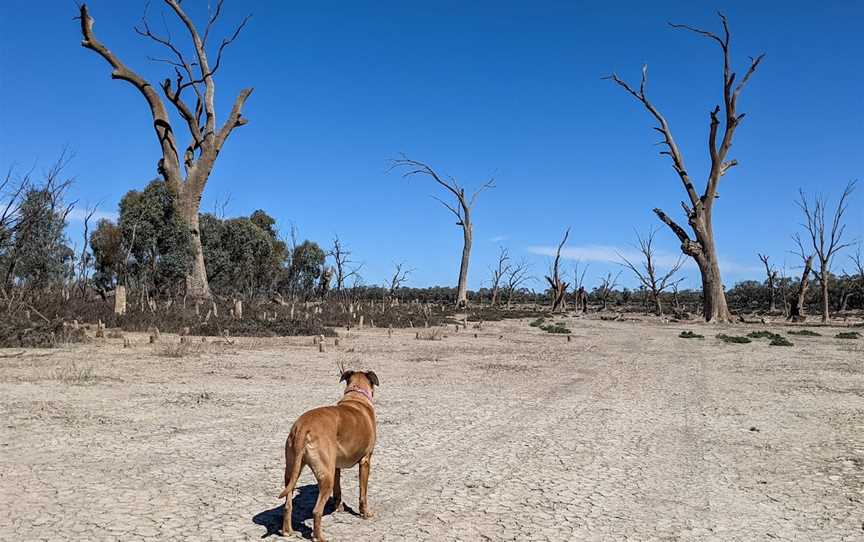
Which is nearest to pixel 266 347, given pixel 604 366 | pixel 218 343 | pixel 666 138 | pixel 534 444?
pixel 218 343

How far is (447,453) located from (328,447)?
9.72 feet

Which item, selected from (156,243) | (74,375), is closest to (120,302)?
(156,243)

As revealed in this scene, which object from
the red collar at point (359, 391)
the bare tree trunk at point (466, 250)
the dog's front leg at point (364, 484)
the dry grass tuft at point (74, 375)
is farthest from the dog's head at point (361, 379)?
the bare tree trunk at point (466, 250)

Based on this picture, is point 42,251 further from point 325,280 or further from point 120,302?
point 325,280

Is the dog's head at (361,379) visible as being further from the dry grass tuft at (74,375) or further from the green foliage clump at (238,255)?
the green foliage clump at (238,255)

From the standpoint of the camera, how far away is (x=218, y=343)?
17125 millimetres

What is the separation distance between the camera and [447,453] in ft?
22.4

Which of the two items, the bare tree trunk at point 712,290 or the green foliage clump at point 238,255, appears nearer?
the bare tree trunk at point 712,290

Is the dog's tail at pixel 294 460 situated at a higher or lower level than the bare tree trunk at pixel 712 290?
lower

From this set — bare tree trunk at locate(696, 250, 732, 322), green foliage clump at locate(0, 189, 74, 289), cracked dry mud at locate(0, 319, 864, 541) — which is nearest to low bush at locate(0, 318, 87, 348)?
cracked dry mud at locate(0, 319, 864, 541)

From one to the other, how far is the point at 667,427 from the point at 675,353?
12173mm

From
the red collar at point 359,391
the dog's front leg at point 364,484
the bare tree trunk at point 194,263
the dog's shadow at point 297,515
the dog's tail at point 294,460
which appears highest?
the bare tree trunk at point 194,263

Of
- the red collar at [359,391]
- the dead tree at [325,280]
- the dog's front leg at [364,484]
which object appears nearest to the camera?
the dog's front leg at [364,484]

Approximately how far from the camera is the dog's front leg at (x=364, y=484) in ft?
15.1
